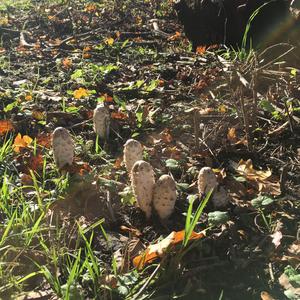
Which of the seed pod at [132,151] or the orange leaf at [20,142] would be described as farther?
the orange leaf at [20,142]

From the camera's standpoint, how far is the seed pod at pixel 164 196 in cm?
242

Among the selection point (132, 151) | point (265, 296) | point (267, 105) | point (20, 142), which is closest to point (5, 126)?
point (20, 142)

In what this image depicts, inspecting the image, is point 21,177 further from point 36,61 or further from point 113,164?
point 36,61

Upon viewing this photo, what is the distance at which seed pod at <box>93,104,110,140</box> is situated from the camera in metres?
3.49

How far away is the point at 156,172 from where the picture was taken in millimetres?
3055

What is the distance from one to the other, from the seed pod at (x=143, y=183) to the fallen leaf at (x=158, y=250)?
36 centimetres

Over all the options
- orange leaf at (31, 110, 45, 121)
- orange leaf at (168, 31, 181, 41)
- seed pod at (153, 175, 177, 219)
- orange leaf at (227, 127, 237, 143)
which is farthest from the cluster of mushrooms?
orange leaf at (168, 31, 181, 41)

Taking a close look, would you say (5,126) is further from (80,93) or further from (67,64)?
(67,64)

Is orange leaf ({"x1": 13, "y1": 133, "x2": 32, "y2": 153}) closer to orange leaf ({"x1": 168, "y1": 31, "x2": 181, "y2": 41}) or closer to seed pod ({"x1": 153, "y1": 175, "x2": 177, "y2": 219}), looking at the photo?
seed pod ({"x1": 153, "y1": 175, "x2": 177, "y2": 219})

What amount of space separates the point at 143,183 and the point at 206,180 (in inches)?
13.7

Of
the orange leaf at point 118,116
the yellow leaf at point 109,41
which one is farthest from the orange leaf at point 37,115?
the yellow leaf at point 109,41

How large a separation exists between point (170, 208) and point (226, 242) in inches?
A: 13.1

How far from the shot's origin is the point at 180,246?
7.12 ft

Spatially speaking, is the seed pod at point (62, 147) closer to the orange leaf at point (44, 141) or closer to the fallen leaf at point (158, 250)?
the orange leaf at point (44, 141)
